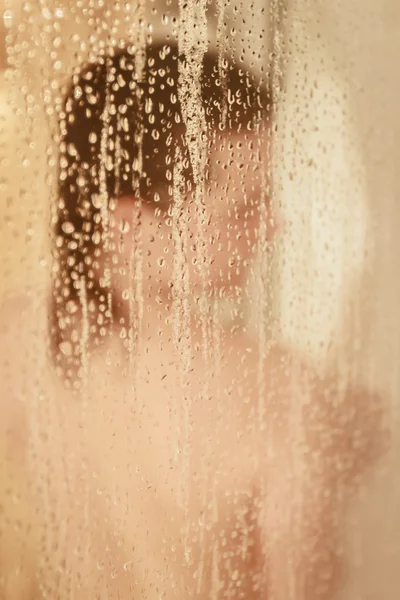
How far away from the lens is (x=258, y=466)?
0.43 metres

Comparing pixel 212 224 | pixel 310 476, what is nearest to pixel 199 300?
pixel 212 224

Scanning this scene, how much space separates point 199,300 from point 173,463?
0.12 m

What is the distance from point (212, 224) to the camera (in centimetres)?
39

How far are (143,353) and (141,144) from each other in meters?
0.14

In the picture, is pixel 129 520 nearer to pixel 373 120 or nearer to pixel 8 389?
pixel 8 389

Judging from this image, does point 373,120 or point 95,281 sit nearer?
point 95,281

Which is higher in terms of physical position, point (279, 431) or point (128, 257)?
point (128, 257)

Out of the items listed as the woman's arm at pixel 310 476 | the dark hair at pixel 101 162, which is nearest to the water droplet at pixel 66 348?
the dark hair at pixel 101 162

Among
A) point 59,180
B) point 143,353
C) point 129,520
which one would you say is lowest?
point 129,520

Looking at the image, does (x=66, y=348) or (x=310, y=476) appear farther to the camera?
(x=310, y=476)

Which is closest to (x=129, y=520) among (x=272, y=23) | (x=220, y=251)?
(x=220, y=251)

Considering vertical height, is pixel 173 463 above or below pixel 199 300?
below

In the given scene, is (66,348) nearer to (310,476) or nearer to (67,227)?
(67,227)

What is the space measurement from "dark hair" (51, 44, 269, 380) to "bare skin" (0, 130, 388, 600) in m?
0.02
